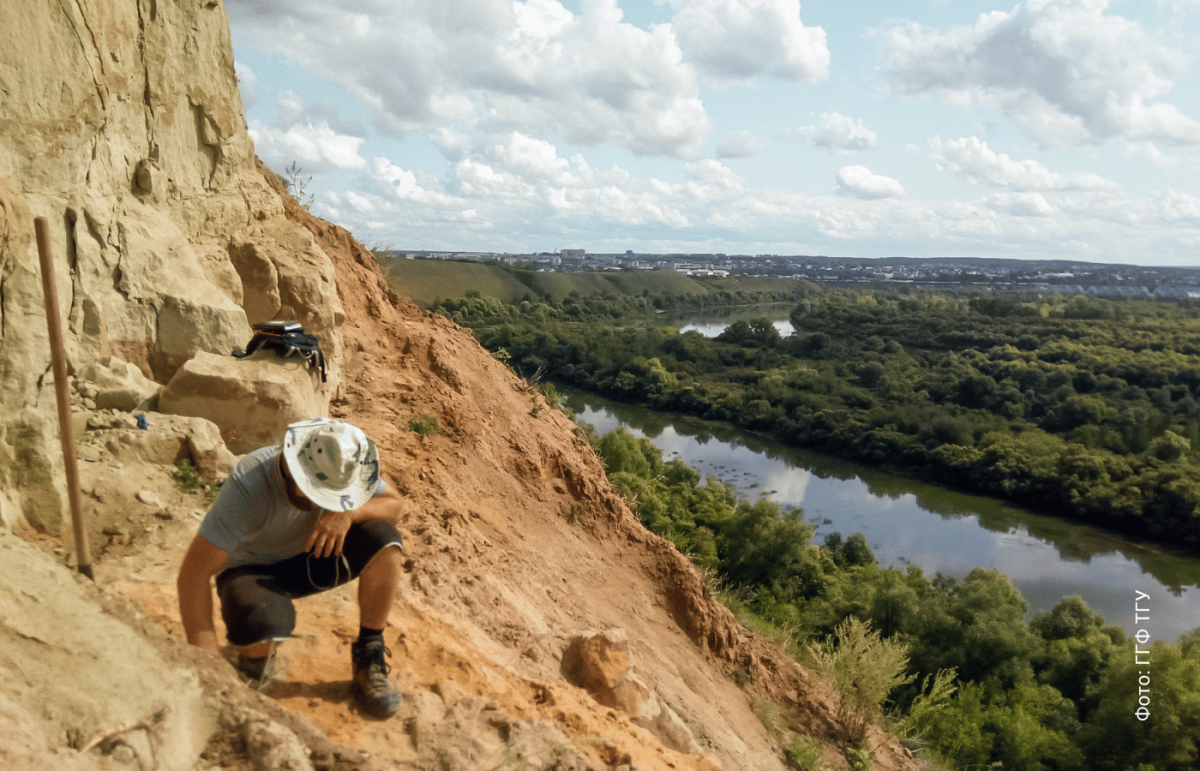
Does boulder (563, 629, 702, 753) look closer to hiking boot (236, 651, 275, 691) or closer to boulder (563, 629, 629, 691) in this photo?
boulder (563, 629, 629, 691)

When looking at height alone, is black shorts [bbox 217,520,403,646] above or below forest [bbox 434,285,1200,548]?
above

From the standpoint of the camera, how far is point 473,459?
914cm

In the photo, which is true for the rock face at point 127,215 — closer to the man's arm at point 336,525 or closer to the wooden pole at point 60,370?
the wooden pole at point 60,370

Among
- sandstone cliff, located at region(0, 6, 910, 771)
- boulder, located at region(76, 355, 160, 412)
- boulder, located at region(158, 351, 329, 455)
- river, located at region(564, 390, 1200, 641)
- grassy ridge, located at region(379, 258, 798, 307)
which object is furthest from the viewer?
grassy ridge, located at region(379, 258, 798, 307)

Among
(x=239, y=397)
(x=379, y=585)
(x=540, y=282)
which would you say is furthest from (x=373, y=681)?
(x=540, y=282)

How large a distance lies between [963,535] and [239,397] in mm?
40640

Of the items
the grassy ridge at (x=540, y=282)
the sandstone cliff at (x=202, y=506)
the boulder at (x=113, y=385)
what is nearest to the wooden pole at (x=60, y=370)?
the sandstone cliff at (x=202, y=506)

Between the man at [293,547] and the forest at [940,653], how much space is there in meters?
5.89

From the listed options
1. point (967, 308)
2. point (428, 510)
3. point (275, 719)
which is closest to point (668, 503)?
point (428, 510)

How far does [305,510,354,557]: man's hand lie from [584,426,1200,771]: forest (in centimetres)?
623

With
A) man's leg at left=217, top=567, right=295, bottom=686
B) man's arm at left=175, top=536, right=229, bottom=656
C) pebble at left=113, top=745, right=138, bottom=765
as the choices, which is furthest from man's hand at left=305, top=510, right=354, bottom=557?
pebble at left=113, top=745, right=138, bottom=765

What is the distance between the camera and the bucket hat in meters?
3.44

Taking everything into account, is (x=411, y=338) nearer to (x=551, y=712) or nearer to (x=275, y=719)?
(x=551, y=712)

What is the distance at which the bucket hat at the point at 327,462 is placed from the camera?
3439 millimetres
